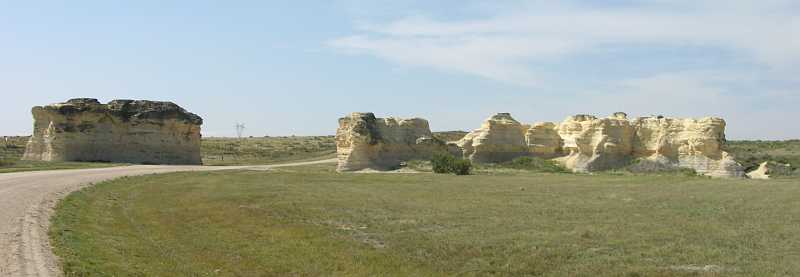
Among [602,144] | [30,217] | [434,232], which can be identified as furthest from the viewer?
[602,144]

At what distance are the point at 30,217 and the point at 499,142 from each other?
3621cm

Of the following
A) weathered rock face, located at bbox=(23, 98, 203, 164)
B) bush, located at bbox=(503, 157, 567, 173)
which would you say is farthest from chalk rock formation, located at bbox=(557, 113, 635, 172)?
weathered rock face, located at bbox=(23, 98, 203, 164)

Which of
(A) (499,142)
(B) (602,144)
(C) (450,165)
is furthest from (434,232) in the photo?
(A) (499,142)

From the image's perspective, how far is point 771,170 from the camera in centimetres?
4962

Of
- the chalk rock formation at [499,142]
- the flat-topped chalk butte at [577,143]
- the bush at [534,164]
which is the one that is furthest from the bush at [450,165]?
the chalk rock formation at [499,142]

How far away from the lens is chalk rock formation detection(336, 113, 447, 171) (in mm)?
47812

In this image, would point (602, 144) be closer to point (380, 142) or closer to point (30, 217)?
point (380, 142)

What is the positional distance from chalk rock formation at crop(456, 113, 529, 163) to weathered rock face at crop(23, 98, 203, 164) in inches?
830

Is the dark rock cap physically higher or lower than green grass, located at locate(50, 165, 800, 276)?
higher

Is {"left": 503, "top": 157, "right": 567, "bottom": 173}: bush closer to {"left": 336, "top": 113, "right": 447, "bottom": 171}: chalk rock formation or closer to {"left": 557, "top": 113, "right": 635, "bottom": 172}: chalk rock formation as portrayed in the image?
{"left": 557, "top": 113, "right": 635, "bottom": 172}: chalk rock formation

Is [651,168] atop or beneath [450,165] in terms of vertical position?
beneath

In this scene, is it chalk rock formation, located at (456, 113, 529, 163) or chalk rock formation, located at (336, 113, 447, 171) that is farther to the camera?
chalk rock formation, located at (456, 113, 529, 163)

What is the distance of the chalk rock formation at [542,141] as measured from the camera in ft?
165

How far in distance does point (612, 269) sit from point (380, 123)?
3963 centimetres
